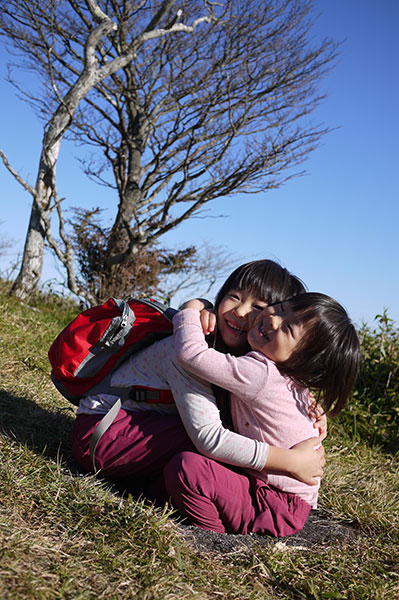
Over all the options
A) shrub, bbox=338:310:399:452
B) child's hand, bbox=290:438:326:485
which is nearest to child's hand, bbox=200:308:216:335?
child's hand, bbox=290:438:326:485

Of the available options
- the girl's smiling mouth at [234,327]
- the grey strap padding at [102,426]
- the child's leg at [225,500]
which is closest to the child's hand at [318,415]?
the child's leg at [225,500]

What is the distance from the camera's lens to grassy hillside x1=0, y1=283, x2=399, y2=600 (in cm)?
152

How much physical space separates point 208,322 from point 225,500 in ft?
2.15

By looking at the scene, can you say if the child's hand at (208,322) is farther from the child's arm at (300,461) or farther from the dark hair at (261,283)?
the child's arm at (300,461)

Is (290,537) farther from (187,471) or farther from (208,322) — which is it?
(208,322)

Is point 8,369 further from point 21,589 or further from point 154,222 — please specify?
point 154,222

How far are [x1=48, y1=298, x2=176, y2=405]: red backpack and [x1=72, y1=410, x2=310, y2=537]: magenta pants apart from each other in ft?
0.50

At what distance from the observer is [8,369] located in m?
3.95

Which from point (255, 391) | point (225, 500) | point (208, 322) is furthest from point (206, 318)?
point (225, 500)

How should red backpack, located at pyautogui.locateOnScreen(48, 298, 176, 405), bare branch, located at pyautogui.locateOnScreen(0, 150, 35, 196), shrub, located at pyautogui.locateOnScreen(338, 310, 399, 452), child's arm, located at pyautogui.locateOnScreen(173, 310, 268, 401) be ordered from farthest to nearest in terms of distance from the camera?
bare branch, located at pyautogui.locateOnScreen(0, 150, 35, 196) → shrub, located at pyautogui.locateOnScreen(338, 310, 399, 452) → red backpack, located at pyautogui.locateOnScreen(48, 298, 176, 405) → child's arm, located at pyautogui.locateOnScreen(173, 310, 268, 401)

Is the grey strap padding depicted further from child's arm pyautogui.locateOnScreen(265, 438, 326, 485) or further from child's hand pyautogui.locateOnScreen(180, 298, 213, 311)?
child's arm pyautogui.locateOnScreen(265, 438, 326, 485)

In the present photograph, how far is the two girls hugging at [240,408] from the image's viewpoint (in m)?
1.92

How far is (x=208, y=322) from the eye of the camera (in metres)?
2.06

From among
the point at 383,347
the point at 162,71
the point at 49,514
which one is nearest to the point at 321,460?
the point at 49,514
